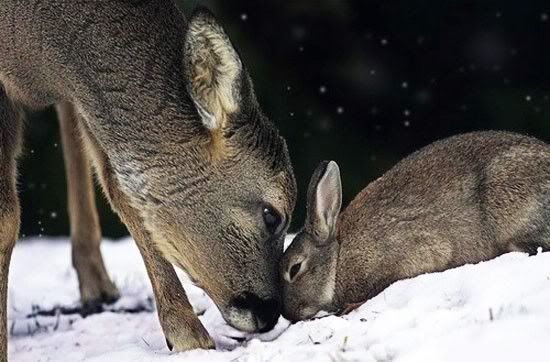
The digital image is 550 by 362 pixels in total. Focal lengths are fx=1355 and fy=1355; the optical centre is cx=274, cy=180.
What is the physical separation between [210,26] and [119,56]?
0.63m

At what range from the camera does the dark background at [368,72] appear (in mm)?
10867

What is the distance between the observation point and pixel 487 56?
11.1m

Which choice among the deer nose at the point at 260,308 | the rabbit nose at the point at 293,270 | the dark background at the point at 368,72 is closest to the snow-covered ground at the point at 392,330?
the deer nose at the point at 260,308

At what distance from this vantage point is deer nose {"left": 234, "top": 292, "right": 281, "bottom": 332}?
629cm

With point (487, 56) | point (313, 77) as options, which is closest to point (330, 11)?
point (313, 77)

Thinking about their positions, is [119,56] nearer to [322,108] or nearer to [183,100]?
[183,100]

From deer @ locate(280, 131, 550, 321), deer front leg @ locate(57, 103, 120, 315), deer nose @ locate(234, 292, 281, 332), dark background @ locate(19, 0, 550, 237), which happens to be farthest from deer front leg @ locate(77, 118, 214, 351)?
dark background @ locate(19, 0, 550, 237)

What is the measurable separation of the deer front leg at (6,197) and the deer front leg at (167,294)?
43 cm

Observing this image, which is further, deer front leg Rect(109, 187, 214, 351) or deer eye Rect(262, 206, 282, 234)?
deer front leg Rect(109, 187, 214, 351)

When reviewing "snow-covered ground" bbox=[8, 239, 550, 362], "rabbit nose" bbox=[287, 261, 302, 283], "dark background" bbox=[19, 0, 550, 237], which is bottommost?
"snow-covered ground" bbox=[8, 239, 550, 362]

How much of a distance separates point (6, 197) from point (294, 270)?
1438mm

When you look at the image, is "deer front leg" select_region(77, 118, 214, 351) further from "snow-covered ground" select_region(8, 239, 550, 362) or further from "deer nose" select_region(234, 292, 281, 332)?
"deer nose" select_region(234, 292, 281, 332)

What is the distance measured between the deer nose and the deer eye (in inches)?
12.6

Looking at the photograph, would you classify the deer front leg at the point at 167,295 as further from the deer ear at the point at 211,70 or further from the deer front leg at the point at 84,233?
the deer front leg at the point at 84,233
